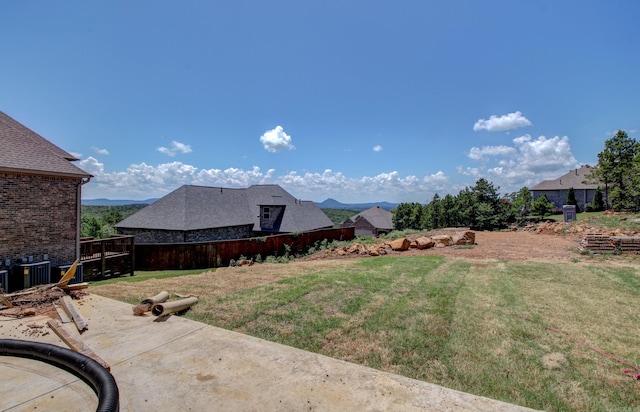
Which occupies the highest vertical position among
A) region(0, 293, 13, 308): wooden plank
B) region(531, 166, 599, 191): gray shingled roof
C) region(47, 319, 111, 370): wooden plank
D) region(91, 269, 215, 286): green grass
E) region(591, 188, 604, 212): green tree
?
region(531, 166, 599, 191): gray shingled roof

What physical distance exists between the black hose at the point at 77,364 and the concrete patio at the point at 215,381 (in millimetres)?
91

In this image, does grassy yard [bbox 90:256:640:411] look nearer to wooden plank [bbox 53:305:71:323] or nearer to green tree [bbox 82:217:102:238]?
wooden plank [bbox 53:305:71:323]

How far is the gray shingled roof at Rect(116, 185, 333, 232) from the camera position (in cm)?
2095

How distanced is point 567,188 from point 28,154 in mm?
57657

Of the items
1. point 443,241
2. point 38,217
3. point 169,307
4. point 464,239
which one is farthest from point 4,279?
point 464,239

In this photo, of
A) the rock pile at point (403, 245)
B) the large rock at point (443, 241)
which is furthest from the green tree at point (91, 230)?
the large rock at point (443, 241)

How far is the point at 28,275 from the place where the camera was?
923cm

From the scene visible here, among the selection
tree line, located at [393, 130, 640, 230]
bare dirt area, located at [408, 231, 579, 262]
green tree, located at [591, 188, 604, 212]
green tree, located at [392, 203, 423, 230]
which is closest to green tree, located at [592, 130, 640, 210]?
tree line, located at [393, 130, 640, 230]

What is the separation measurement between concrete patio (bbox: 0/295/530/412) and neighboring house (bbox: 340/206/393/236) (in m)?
46.1

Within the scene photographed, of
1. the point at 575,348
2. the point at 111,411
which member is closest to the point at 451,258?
the point at 575,348

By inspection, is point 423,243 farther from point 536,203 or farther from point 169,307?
point 536,203

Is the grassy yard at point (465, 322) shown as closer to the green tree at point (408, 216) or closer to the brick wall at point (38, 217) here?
the brick wall at point (38, 217)

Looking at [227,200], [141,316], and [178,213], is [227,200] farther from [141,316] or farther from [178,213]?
[141,316]

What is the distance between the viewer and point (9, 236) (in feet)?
30.3
